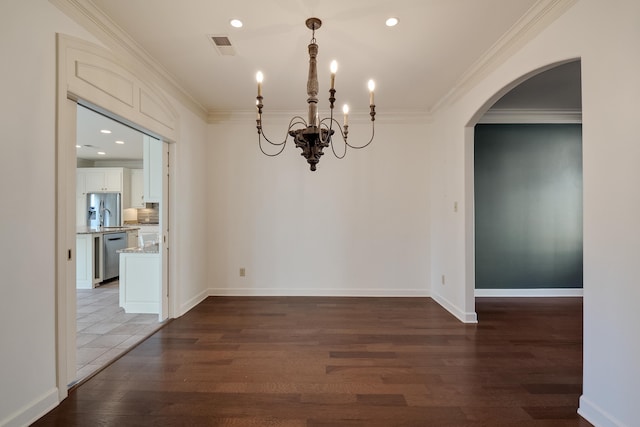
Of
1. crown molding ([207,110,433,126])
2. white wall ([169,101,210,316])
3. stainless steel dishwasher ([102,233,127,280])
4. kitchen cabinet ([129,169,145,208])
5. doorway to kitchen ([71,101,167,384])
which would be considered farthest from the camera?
kitchen cabinet ([129,169,145,208])

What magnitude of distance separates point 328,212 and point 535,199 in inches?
123

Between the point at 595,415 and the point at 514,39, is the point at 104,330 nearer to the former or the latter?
the point at 595,415

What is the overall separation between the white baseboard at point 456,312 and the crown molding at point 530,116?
2.70 m

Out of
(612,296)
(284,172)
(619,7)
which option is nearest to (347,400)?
(612,296)

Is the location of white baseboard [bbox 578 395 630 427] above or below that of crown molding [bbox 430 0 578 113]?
below

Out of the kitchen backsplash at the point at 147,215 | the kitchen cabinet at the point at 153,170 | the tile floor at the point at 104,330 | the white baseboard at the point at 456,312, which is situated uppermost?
the kitchen cabinet at the point at 153,170

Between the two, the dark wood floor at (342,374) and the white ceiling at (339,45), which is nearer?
the dark wood floor at (342,374)

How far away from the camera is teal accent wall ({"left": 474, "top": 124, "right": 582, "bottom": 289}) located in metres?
4.36

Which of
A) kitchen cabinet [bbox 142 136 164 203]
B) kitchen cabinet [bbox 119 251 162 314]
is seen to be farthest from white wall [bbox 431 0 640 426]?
kitchen cabinet [bbox 119 251 162 314]

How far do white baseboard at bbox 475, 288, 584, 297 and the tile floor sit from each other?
14.9ft

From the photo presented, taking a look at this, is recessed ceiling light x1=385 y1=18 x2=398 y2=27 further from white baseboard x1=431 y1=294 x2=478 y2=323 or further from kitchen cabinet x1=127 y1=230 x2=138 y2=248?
kitchen cabinet x1=127 y1=230 x2=138 y2=248

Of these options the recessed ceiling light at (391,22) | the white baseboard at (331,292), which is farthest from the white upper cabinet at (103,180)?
the recessed ceiling light at (391,22)

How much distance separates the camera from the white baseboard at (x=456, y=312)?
3.40m

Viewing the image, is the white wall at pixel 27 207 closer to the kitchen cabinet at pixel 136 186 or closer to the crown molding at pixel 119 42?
the crown molding at pixel 119 42
